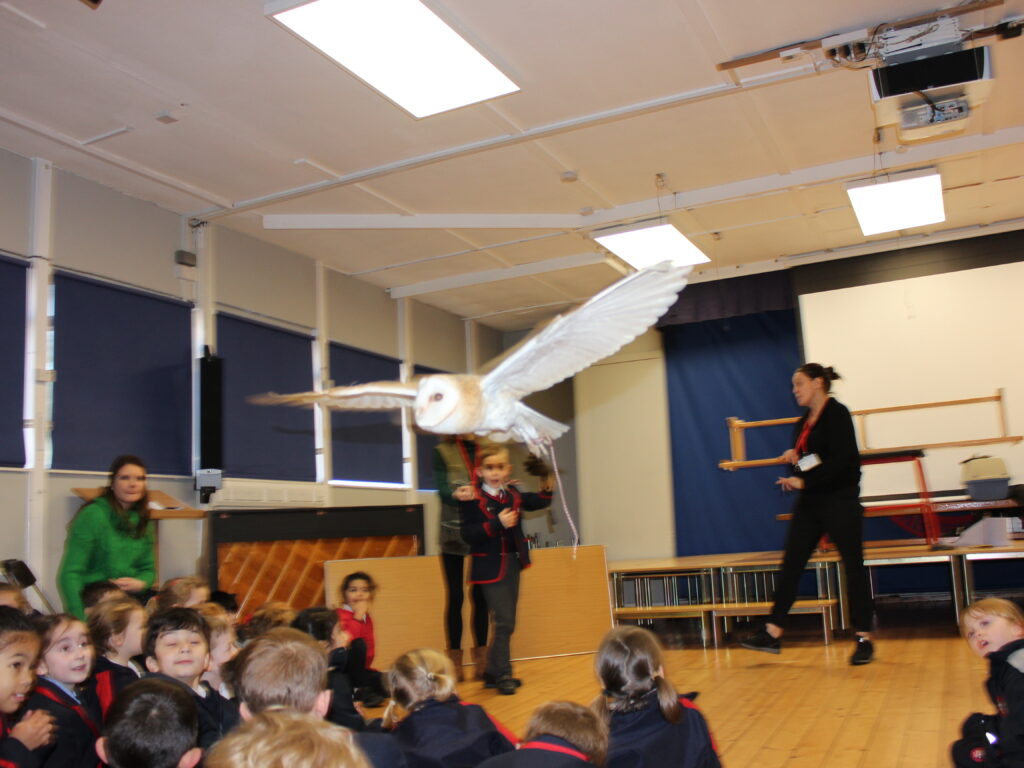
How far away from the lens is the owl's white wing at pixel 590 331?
2.32 metres

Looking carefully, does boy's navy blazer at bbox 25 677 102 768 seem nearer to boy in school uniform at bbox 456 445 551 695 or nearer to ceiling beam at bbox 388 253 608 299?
boy in school uniform at bbox 456 445 551 695

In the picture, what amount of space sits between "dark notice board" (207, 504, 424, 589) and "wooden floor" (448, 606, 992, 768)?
2.01 m

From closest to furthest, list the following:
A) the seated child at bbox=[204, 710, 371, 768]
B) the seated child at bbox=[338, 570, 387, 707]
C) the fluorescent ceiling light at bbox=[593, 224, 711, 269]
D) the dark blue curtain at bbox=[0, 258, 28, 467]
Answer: the seated child at bbox=[204, 710, 371, 768] → the seated child at bbox=[338, 570, 387, 707] → the dark blue curtain at bbox=[0, 258, 28, 467] → the fluorescent ceiling light at bbox=[593, 224, 711, 269]

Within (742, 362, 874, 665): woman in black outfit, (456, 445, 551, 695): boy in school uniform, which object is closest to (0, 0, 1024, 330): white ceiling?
(742, 362, 874, 665): woman in black outfit

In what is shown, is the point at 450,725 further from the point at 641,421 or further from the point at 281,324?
the point at 641,421

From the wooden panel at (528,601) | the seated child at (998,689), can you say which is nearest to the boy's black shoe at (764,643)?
the wooden panel at (528,601)

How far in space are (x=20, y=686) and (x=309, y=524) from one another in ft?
14.1

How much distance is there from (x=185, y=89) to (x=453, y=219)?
2.21m

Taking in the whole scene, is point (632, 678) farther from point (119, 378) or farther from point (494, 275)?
point (494, 275)

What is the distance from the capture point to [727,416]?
334 inches

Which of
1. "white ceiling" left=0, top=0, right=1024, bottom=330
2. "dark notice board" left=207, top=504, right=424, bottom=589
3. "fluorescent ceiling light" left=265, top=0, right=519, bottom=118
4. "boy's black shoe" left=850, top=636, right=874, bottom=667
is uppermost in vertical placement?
"white ceiling" left=0, top=0, right=1024, bottom=330

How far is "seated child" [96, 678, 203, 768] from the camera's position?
1.56 metres

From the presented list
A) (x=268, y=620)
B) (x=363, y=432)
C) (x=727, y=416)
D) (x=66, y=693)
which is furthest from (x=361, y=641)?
(x=727, y=416)

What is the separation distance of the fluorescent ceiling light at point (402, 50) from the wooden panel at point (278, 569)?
308cm
